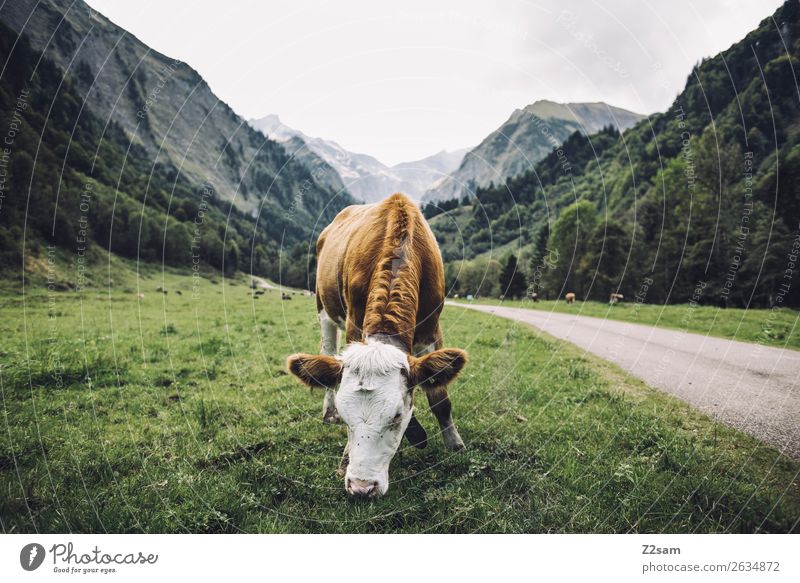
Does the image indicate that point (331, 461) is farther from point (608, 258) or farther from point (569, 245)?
point (569, 245)

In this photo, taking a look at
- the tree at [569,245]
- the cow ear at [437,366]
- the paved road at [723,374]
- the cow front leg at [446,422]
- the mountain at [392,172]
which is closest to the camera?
the cow ear at [437,366]

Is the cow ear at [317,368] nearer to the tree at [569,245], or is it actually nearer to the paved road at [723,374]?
the paved road at [723,374]

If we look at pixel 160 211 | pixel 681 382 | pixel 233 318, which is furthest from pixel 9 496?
pixel 160 211

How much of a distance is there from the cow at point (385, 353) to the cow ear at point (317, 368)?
0.04 feet

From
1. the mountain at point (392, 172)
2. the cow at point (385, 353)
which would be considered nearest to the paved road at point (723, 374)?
the cow at point (385, 353)

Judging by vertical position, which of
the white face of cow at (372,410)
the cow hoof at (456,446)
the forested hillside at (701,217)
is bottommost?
the cow hoof at (456,446)

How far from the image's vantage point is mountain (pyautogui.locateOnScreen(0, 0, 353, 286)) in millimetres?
10209

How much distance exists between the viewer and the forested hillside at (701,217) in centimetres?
1050

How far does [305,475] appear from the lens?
15.7 feet

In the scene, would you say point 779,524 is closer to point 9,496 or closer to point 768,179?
point 9,496

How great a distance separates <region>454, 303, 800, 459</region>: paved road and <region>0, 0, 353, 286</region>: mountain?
829 cm

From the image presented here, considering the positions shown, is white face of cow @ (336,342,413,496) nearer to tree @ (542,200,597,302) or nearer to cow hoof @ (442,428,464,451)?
cow hoof @ (442,428,464,451)

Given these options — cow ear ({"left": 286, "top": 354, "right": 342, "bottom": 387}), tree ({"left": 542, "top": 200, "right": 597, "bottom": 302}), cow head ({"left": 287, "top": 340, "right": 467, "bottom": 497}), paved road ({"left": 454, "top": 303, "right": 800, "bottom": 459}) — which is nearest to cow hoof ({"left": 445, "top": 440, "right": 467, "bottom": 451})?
cow head ({"left": 287, "top": 340, "right": 467, "bottom": 497})

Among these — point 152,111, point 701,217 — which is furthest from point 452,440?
point 152,111
